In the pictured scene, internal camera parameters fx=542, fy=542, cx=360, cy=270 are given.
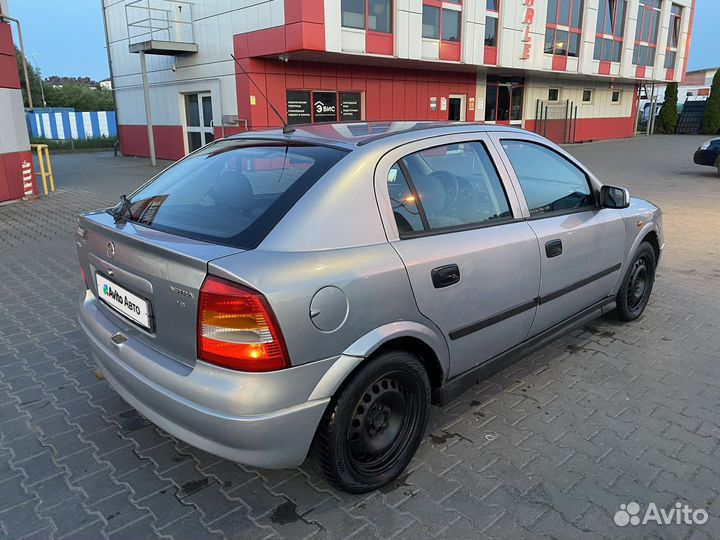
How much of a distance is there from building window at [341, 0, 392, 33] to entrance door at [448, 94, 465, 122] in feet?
17.9

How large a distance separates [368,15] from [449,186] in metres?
14.4

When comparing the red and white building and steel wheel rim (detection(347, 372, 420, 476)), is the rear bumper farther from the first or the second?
the red and white building

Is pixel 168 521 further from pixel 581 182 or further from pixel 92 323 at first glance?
pixel 581 182

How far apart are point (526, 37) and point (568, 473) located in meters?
21.1

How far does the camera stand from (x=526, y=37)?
67.7 feet

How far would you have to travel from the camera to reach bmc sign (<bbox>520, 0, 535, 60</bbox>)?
2039 centimetres

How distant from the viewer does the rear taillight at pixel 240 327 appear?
82.0 inches

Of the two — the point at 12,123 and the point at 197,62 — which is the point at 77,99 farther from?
the point at 12,123

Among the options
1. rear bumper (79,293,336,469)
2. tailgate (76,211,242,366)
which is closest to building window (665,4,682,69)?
tailgate (76,211,242,366)

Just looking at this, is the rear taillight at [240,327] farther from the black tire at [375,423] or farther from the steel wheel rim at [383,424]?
the steel wheel rim at [383,424]

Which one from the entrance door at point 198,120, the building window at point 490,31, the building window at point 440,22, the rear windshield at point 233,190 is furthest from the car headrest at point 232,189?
the building window at point 490,31

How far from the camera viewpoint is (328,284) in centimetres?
222

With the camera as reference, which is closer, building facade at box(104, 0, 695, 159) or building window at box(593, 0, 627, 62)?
building facade at box(104, 0, 695, 159)

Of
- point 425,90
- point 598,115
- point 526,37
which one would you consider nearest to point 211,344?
point 425,90
